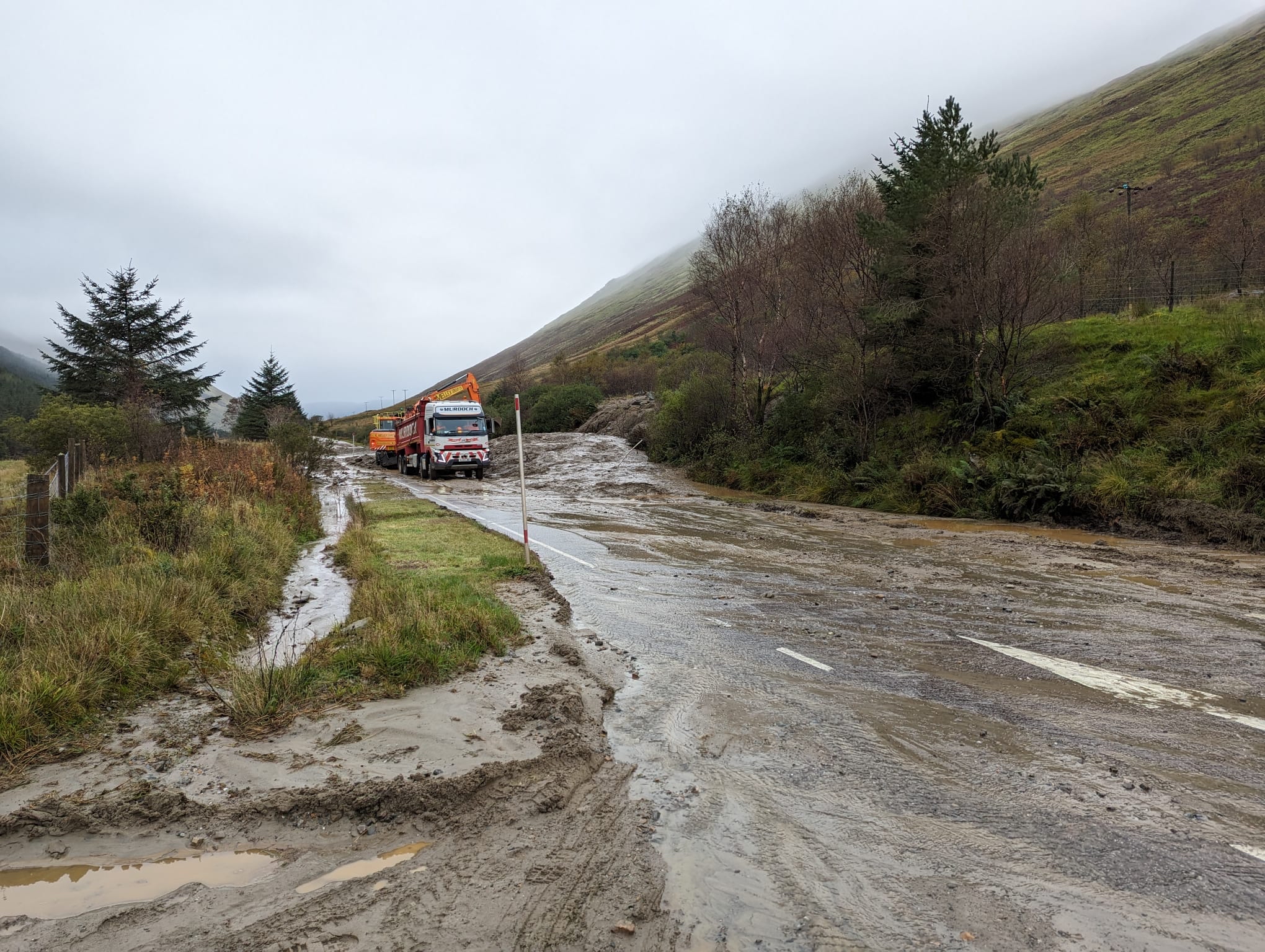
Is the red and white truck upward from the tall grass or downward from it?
upward

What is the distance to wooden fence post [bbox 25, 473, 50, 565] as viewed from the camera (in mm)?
8094

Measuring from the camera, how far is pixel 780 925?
2.74 m

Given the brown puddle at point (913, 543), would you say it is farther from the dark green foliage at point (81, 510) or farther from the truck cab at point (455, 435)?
the truck cab at point (455, 435)

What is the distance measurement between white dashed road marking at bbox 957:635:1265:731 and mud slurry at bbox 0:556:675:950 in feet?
12.7

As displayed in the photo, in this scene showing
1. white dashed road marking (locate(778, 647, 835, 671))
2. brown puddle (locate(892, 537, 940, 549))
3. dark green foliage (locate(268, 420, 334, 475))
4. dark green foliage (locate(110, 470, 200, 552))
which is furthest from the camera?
dark green foliage (locate(268, 420, 334, 475))

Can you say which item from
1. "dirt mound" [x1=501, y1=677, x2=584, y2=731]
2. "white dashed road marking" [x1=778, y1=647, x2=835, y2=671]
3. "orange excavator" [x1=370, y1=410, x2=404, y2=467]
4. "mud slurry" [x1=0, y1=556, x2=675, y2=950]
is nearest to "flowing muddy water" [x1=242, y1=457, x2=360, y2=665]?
"mud slurry" [x1=0, y1=556, x2=675, y2=950]

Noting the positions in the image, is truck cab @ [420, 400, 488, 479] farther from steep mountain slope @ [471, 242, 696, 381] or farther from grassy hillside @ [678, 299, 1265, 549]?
steep mountain slope @ [471, 242, 696, 381]

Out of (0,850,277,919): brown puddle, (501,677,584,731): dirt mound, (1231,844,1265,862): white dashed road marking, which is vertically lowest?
(1231,844,1265,862): white dashed road marking

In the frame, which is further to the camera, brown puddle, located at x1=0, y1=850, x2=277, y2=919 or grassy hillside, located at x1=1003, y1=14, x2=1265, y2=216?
grassy hillside, located at x1=1003, y1=14, x2=1265, y2=216

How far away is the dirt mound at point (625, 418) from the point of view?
129ft

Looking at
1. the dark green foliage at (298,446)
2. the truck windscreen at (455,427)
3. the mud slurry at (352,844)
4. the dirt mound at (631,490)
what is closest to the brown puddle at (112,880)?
the mud slurry at (352,844)

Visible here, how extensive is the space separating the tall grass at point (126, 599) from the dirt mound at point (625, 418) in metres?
26.7

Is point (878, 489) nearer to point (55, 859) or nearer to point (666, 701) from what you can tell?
point (666, 701)

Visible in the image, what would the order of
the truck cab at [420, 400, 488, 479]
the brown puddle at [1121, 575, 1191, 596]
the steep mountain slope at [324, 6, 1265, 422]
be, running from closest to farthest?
the brown puddle at [1121, 575, 1191, 596] → the truck cab at [420, 400, 488, 479] → the steep mountain slope at [324, 6, 1265, 422]
